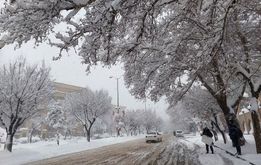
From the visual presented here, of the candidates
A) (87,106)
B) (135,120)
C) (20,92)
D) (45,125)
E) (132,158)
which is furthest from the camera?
(135,120)

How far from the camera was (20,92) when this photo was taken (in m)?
30.7

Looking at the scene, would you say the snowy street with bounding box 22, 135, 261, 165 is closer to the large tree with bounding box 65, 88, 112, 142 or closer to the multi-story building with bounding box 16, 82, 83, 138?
the multi-story building with bounding box 16, 82, 83, 138

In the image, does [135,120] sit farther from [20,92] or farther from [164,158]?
[164,158]

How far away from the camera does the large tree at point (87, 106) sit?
61156 mm

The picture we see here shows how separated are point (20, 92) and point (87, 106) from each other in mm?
31005

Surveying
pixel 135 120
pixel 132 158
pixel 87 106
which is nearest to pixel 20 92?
pixel 132 158

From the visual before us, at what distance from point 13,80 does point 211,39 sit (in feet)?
80.7

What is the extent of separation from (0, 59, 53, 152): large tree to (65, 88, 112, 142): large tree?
2712cm

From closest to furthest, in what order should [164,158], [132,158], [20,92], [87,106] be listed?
1. [164,158]
2. [132,158]
3. [20,92]
4. [87,106]

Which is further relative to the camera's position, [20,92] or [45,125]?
[45,125]

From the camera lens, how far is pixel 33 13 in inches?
298

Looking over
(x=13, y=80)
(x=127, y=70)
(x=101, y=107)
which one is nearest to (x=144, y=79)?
(x=127, y=70)

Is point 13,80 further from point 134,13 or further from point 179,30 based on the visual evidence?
point 134,13

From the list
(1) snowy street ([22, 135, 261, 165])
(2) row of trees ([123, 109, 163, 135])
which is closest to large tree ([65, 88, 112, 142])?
(1) snowy street ([22, 135, 261, 165])
